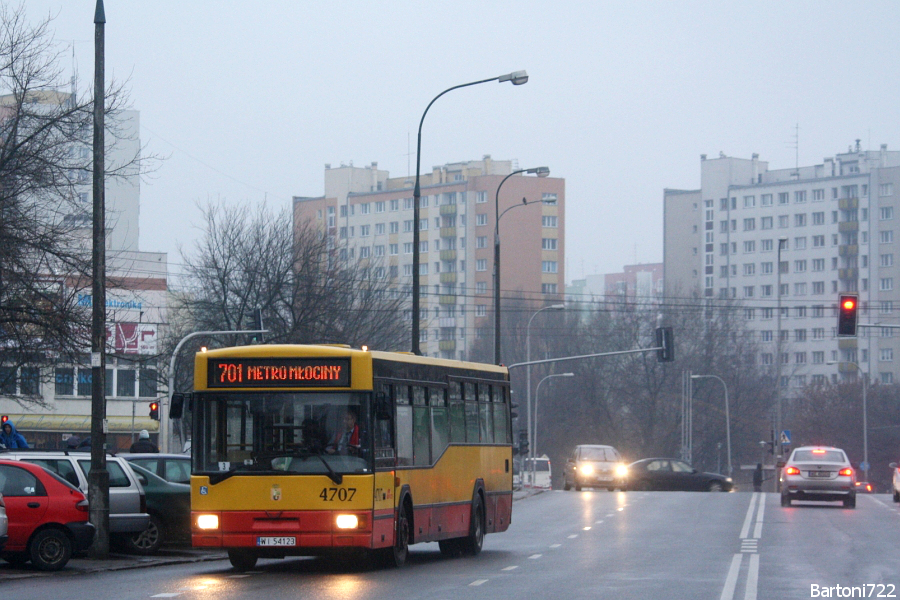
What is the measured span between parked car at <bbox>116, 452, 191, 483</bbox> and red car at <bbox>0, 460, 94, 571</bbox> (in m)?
3.46

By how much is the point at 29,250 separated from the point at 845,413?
7702cm

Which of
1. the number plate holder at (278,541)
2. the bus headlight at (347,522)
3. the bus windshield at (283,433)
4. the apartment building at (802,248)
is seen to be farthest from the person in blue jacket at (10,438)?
the apartment building at (802,248)

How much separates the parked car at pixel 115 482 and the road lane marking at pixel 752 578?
7.97 m

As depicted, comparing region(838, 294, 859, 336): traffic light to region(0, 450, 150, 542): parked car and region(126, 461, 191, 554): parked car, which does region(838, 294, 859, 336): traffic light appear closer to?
region(126, 461, 191, 554): parked car

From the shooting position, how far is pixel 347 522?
15.0 meters

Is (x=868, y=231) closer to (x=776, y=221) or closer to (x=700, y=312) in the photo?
(x=776, y=221)

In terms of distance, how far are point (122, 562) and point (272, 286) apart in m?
33.4

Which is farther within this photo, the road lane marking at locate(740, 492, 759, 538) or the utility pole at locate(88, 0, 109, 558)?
the road lane marking at locate(740, 492, 759, 538)

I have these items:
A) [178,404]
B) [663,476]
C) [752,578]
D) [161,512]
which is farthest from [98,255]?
[663,476]

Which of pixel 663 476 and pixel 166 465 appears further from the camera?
pixel 663 476

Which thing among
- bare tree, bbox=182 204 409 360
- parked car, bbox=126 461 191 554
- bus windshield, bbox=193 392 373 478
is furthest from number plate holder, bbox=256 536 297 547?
bare tree, bbox=182 204 409 360

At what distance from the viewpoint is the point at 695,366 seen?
295ft

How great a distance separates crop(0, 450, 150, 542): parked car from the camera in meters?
17.9

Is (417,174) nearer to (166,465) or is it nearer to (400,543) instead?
(166,465)
